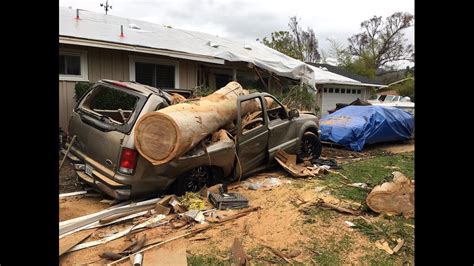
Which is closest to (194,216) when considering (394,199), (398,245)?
(398,245)

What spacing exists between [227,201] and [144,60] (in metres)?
7.22

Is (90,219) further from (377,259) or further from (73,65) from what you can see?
(73,65)

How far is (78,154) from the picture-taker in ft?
17.3

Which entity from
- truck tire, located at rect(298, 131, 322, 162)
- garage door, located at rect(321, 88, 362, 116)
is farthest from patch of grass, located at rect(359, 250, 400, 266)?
garage door, located at rect(321, 88, 362, 116)

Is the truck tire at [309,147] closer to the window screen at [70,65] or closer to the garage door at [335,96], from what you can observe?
the window screen at [70,65]

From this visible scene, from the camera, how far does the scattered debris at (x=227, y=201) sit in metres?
4.98

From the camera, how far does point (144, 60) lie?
35.7 ft

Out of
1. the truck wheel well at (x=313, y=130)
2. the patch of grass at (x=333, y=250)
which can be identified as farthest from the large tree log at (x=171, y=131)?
the truck wheel well at (x=313, y=130)

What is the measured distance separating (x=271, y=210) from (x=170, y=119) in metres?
1.92

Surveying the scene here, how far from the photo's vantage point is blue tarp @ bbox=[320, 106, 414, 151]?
37.8 ft

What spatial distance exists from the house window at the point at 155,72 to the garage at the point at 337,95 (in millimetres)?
10829
